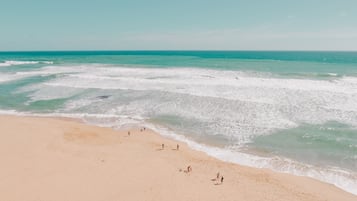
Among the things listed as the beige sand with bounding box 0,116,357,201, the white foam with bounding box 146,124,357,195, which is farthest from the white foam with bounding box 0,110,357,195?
the beige sand with bounding box 0,116,357,201

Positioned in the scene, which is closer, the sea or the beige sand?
the beige sand

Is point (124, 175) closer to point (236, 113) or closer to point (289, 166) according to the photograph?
point (289, 166)

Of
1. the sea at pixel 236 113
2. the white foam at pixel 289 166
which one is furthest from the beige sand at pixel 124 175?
the sea at pixel 236 113

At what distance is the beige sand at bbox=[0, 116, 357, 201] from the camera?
1026 centimetres

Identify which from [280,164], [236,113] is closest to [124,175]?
[280,164]

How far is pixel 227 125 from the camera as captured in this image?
790 inches

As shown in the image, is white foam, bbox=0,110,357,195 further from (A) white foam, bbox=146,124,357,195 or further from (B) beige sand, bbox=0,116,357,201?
(B) beige sand, bbox=0,116,357,201

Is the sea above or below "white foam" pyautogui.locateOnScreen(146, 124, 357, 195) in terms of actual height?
above

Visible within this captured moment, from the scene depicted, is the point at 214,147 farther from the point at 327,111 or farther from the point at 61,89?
the point at 61,89

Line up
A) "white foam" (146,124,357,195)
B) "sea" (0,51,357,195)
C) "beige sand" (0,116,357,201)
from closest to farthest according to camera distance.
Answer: "beige sand" (0,116,357,201) → "white foam" (146,124,357,195) → "sea" (0,51,357,195)

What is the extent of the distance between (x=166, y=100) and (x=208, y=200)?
60.1ft

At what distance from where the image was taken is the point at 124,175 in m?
11.7

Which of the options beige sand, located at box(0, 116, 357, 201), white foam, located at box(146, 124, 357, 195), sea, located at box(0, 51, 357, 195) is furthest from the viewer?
sea, located at box(0, 51, 357, 195)

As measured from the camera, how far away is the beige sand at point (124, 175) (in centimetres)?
1026
